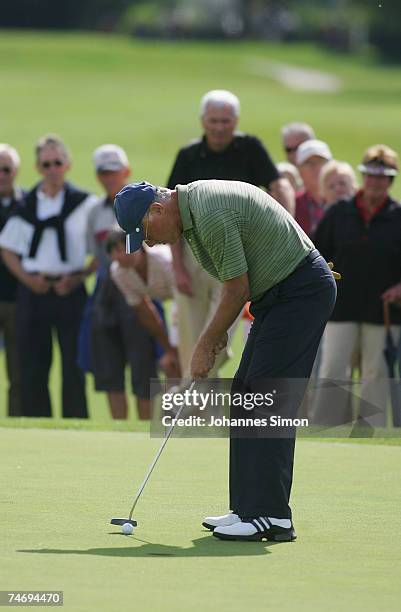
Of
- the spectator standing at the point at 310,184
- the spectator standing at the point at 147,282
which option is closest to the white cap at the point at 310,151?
the spectator standing at the point at 310,184

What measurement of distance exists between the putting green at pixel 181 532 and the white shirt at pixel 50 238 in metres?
3.48

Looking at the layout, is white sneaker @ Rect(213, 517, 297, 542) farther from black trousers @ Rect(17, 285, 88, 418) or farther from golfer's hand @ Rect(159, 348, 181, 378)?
black trousers @ Rect(17, 285, 88, 418)

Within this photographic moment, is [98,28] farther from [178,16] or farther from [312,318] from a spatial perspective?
[312,318]

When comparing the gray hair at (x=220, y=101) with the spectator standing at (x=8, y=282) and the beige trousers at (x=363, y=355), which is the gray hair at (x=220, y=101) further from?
the spectator standing at (x=8, y=282)

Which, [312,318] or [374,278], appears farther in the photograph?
[374,278]

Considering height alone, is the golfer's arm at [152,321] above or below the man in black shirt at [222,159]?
below

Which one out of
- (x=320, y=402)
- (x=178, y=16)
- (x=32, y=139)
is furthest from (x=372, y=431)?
(x=178, y=16)

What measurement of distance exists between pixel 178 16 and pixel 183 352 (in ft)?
Answer: 269

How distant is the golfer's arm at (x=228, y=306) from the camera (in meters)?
6.32

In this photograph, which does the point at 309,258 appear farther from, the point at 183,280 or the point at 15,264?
the point at 15,264

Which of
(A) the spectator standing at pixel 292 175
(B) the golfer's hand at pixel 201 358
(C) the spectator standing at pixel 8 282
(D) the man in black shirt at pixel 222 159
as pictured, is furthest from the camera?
(C) the spectator standing at pixel 8 282

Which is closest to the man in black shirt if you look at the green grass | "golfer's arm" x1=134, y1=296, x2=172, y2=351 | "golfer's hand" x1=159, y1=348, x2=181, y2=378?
"golfer's arm" x1=134, y1=296, x2=172, y2=351

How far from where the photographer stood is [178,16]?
3607 inches

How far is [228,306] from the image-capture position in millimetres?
6355
